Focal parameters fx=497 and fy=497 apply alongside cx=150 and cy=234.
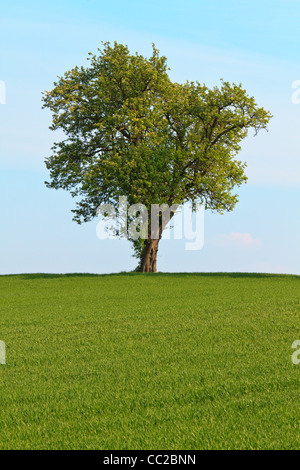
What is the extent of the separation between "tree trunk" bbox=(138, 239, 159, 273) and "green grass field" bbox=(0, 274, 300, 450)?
15.8m

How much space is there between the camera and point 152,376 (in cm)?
1020

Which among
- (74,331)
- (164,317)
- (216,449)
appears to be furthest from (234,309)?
(216,449)

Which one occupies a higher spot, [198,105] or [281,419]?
[198,105]

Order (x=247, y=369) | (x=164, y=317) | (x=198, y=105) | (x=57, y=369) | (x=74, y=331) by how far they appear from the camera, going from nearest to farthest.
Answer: (x=247, y=369) → (x=57, y=369) → (x=74, y=331) → (x=164, y=317) → (x=198, y=105)

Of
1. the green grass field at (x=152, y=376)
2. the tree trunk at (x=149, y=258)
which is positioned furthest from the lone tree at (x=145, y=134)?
the green grass field at (x=152, y=376)

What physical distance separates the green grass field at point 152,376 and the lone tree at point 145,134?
570 inches

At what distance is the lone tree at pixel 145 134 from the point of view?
3419 cm

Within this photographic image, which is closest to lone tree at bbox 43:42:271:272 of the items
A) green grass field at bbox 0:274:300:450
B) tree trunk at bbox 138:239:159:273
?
tree trunk at bbox 138:239:159:273

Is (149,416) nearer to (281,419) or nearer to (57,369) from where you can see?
(281,419)

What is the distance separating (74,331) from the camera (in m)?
16.0

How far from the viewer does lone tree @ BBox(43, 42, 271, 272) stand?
34188 millimetres

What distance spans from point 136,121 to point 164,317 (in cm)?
1942

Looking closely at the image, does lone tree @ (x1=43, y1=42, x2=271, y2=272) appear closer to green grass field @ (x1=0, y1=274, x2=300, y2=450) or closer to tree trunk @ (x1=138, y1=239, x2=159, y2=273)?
tree trunk @ (x1=138, y1=239, x2=159, y2=273)

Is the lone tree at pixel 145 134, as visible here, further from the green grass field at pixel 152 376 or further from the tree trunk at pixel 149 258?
the green grass field at pixel 152 376
